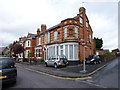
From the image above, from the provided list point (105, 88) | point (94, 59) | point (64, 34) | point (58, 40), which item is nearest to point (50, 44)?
point (58, 40)

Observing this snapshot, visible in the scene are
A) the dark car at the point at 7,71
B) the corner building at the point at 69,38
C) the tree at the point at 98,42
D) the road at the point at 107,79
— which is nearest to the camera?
the dark car at the point at 7,71

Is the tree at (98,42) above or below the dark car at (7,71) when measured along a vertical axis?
above

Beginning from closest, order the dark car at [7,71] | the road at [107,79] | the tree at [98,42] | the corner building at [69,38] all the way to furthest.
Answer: the dark car at [7,71] < the road at [107,79] < the corner building at [69,38] < the tree at [98,42]

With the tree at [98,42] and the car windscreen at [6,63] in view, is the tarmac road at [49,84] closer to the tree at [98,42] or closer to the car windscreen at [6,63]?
the car windscreen at [6,63]

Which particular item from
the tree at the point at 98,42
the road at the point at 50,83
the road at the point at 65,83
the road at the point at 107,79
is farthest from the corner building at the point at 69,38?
the tree at the point at 98,42

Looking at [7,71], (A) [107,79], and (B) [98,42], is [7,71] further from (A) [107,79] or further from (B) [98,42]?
(B) [98,42]

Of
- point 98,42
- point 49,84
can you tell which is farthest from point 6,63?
point 98,42

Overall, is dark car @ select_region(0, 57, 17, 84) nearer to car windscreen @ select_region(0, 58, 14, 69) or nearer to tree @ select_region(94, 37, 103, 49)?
car windscreen @ select_region(0, 58, 14, 69)

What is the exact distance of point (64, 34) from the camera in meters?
17.1

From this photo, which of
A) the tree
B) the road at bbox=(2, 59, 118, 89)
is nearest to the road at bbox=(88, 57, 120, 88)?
the road at bbox=(2, 59, 118, 89)

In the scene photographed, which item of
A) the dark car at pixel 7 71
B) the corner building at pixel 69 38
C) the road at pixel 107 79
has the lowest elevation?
the road at pixel 107 79

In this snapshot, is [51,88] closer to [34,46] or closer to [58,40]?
[58,40]

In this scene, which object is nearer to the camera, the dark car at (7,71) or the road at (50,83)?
the dark car at (7,71)

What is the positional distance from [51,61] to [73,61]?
14.7 ft
